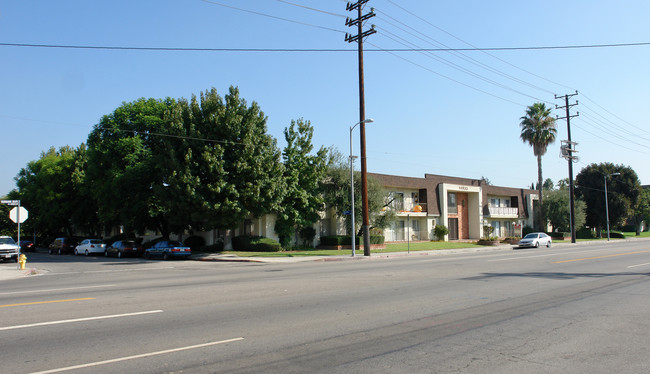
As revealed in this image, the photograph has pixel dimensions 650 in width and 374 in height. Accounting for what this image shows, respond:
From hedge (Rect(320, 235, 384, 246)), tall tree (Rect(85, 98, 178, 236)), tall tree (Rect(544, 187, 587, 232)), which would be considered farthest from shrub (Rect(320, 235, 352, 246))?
tall tree (Rect(544, 187, 587, 232))

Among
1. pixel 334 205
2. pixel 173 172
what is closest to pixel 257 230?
pixel 334 205

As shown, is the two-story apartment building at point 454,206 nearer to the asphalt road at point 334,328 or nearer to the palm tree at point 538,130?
the palm tree at point 538,130

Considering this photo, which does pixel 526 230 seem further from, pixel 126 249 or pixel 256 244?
pixel 126 249

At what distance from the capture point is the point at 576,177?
235 feet

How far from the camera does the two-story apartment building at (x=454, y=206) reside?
48.2m

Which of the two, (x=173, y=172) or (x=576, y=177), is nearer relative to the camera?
(x=173, y=172)

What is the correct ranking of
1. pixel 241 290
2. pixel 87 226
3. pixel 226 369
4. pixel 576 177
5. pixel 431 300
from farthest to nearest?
pixel 576 177 → pixel 87 226 → pixel 241 290 → pixel 431 300 → pixel 226 369

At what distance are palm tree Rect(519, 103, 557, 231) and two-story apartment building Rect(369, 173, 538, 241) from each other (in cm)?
664

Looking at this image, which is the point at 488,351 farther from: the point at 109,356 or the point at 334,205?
the point at 334,205

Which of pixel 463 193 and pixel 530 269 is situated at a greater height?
pixel 463 193

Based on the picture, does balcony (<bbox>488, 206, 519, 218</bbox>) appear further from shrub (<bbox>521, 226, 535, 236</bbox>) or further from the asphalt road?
the asphalt road

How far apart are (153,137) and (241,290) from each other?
28.2 meters

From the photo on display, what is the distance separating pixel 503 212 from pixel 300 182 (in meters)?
32.7

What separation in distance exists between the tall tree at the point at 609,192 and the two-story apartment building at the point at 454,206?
8894 mm
